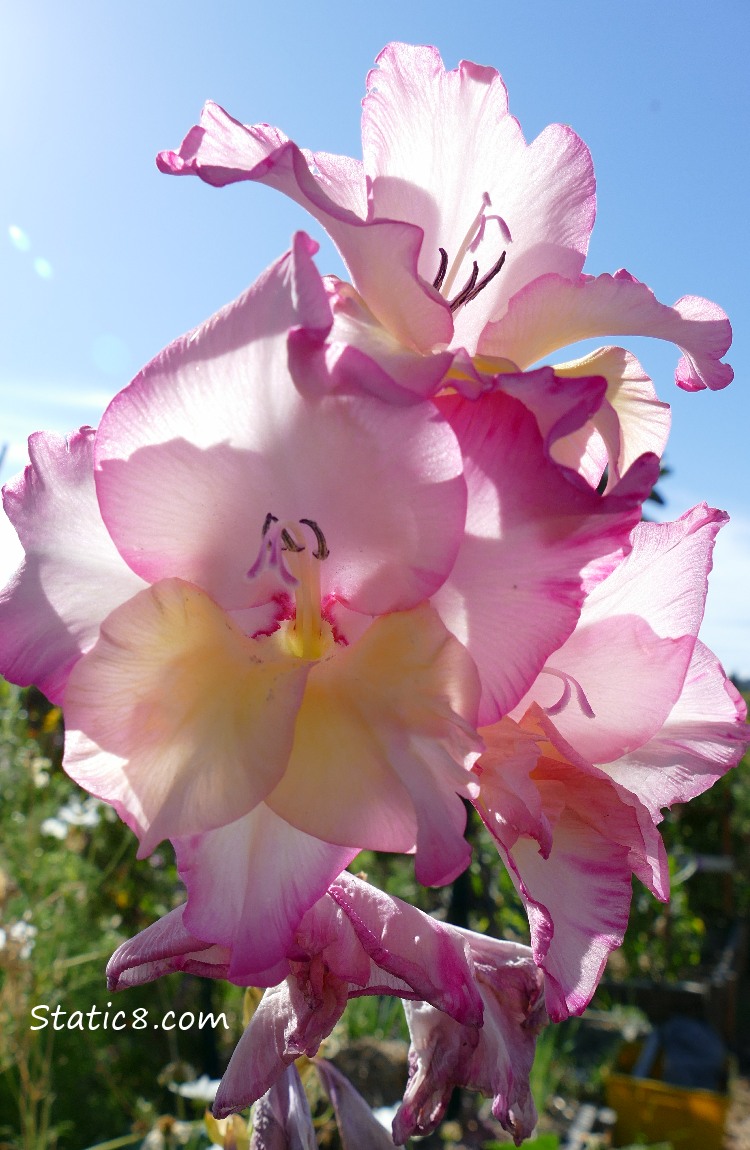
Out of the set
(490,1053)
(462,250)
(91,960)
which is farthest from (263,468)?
(91,960)

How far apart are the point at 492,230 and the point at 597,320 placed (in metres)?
0.11

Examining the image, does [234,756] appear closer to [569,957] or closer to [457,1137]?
[569,957]

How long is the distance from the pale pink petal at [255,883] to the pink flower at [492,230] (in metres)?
0.29

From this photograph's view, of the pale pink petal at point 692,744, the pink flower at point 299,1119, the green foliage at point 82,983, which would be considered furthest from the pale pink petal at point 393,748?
the green foliage at point 82,983

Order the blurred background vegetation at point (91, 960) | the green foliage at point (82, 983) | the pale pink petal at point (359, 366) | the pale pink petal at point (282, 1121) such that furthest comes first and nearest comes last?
the green foliage at point (82, 983), the blurred background vegetation at point (91, 960), the pale pink petal at point (282, 1121), the pale pink petal at point (359, 366)

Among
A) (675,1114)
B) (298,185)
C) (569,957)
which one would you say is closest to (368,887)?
(569,957)

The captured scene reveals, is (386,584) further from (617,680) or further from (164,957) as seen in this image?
(164,957)

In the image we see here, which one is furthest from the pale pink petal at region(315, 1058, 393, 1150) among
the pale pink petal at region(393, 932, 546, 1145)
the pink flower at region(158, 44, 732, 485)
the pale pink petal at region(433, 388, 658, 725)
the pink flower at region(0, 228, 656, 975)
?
the pink flower at region(158, 44, 732, 485)

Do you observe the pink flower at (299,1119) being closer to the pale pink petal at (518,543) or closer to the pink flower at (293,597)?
the pink flower at (293,597)

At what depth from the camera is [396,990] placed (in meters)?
0.55

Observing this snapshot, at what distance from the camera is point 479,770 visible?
50 cm

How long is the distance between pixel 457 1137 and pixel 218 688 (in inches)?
106

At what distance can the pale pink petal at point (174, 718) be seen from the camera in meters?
0.46

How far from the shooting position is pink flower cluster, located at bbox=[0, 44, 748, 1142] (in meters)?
0.43
